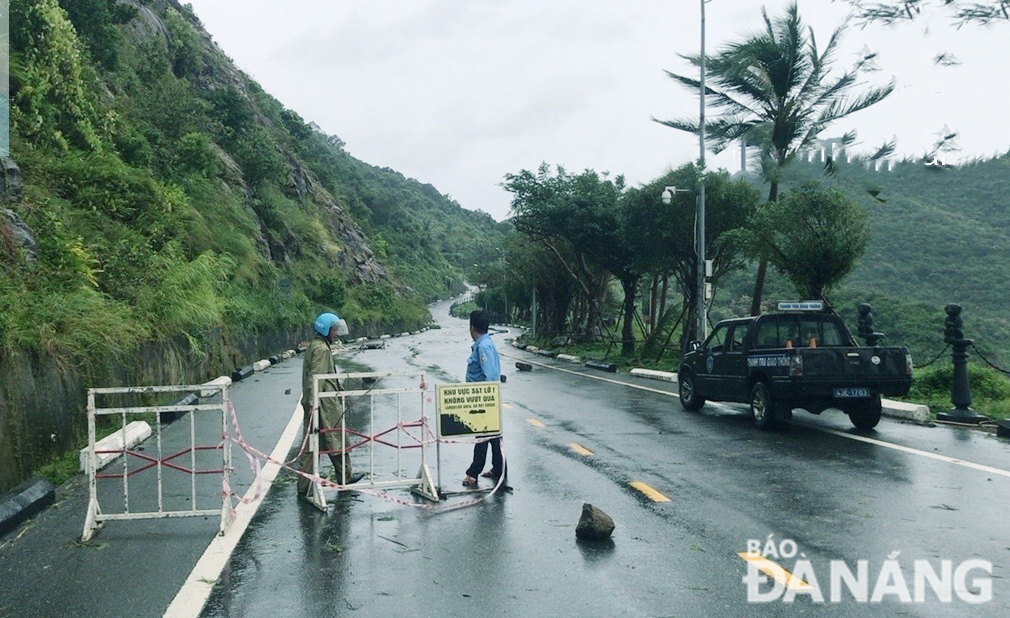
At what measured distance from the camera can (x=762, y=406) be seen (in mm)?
13438

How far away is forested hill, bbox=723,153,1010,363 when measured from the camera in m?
40.0

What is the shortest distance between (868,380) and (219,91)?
58.4 metres

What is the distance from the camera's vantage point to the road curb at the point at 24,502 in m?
7.62

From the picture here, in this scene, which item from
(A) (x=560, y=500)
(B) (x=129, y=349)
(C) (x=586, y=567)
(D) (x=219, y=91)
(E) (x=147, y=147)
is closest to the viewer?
(C) (x=586, y=567)

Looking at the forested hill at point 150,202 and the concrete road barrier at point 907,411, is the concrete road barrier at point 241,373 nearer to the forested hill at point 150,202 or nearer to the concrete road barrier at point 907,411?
the forested hill at point 150,202

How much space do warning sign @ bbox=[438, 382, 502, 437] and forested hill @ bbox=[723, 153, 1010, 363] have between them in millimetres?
30033

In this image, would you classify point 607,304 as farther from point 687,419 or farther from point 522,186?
point 687,419

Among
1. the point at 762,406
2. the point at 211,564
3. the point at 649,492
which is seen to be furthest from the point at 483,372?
the point at 762,406

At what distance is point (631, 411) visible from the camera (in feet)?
53.4

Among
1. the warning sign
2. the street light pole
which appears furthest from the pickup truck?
the street light pole

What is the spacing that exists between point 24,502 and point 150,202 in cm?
1850

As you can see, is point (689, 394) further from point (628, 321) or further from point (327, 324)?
point (628, 321)

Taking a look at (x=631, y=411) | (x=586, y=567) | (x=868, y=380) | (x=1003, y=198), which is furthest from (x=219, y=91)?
(x=586, y=567)

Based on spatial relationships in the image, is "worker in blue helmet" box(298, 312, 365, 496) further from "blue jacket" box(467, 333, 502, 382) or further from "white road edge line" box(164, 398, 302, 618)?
"blue jacket" box(467, 333, 502, 382)
